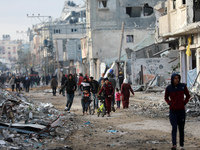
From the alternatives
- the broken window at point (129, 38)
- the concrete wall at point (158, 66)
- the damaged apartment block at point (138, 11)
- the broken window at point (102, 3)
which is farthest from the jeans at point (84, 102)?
the damaged apartment block at point (138, 11)

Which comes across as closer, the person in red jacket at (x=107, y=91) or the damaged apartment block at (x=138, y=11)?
the person in red jacket at (x=107, y=91)

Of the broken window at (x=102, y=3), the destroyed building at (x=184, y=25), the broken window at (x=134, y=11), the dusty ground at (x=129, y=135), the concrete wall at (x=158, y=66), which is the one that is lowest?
the dusty ground at (x=129, y=135)

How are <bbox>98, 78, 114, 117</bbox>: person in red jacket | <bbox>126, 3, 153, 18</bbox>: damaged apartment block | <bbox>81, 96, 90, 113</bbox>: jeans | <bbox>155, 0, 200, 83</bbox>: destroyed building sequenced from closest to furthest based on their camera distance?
<bbox>98, 78, 114, 117</bbox>: person in red jacket
<bbox>81, 96, 90, 113</bbox>: jeans
<bbox>155, 0, 200, 83</bbox>: destroyed building
<bbox>126, 3, 153, 18</bbox>: damaged apartment block

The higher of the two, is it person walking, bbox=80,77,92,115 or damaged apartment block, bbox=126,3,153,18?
damaged apartment block, bbox=126,3,153,18

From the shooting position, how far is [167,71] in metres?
37.2

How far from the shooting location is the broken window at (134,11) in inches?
2239

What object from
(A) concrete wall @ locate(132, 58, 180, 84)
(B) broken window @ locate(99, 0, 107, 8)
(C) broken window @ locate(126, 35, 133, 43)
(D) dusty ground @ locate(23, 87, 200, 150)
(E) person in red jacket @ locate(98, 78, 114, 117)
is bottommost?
(D) dusty ground @ locate(23, 87, 200, 150)

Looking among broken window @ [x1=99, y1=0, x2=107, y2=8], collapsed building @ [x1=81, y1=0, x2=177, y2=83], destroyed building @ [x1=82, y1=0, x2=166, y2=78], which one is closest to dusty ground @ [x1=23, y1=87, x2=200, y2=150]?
collapsed building @ [x1=81, y1=0, x2=177, y2=83]

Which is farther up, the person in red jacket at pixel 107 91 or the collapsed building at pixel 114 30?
the collapsed building at pixel 114 30

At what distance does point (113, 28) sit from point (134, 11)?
7.37 meters

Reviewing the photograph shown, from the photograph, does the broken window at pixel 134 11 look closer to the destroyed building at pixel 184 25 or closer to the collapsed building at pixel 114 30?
the collapsed building at pixel 114 30

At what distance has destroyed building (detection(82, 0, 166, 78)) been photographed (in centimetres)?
5084

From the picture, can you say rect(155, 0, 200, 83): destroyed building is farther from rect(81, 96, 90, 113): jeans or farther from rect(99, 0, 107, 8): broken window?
rect(99, 0, 107, 8): broken window

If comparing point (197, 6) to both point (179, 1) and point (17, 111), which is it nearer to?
point (179, 1)
